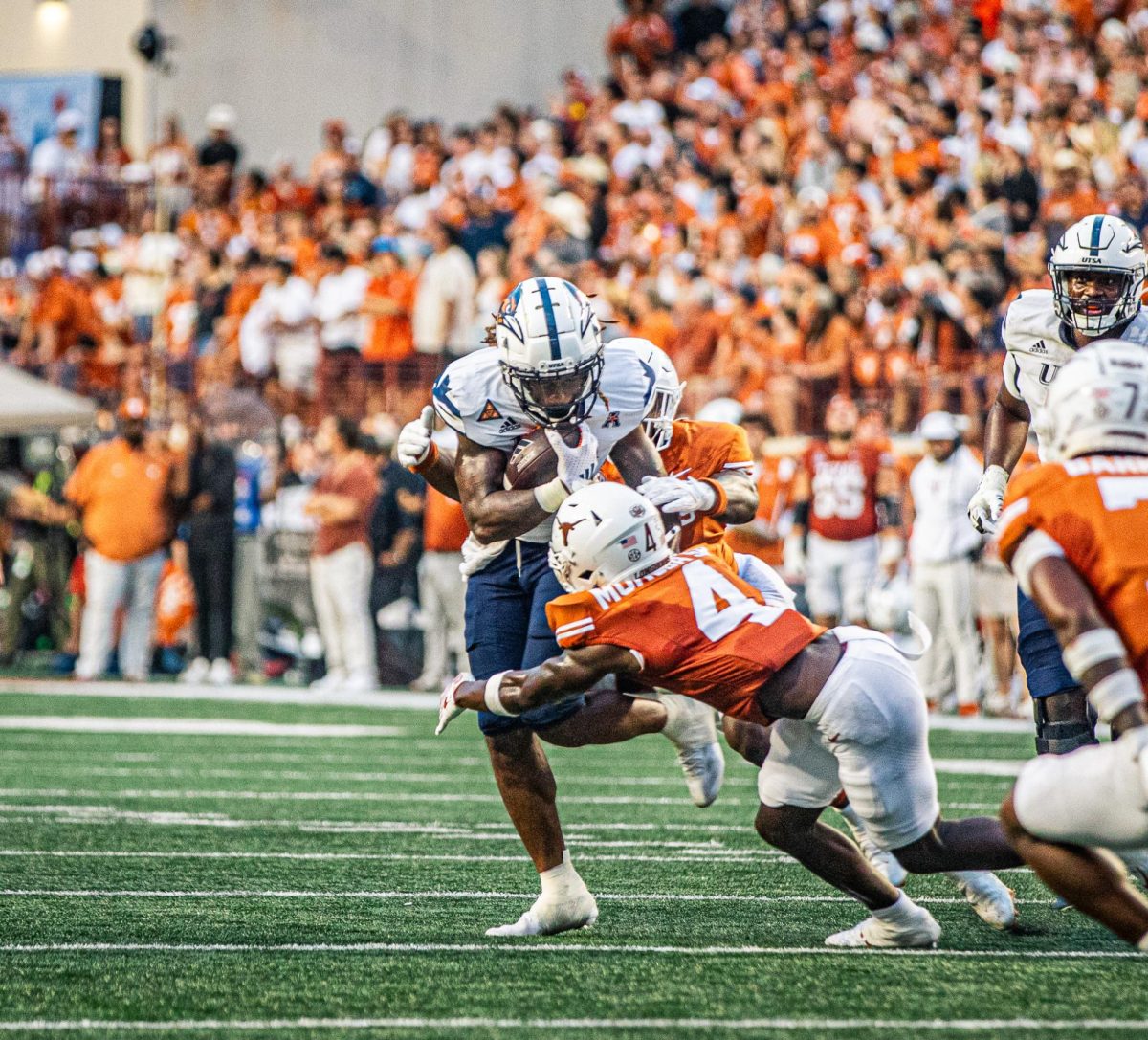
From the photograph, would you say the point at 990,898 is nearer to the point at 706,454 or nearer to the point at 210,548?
the point at 706,454

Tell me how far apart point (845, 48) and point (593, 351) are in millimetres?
13096

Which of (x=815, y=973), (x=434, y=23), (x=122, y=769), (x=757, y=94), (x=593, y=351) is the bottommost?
(x=122, y=769)

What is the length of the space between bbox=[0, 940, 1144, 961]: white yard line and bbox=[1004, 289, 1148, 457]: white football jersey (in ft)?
A: 5.20

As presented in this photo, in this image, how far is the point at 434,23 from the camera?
22.2 m

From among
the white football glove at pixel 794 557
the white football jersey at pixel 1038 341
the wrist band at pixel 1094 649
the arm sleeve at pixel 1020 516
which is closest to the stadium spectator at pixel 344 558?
the white football glove at pixel 794 557

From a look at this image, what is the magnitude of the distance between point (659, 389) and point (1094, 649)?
205 centimetres

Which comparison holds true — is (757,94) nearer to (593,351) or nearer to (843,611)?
(843,611)

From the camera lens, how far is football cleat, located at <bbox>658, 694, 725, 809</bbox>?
5.64 m

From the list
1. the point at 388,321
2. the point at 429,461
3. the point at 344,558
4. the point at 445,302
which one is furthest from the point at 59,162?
the point at 429,461

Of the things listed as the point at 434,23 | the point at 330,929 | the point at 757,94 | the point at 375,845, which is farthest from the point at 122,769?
the point at 434,23

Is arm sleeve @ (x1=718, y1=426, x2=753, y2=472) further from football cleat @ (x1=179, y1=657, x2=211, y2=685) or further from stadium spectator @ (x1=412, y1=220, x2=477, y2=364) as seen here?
stadium spectator @ (x1=412, y1=220, x2=477, y2=364)

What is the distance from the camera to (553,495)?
16.1ft

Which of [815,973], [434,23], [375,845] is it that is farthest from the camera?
[434,23]

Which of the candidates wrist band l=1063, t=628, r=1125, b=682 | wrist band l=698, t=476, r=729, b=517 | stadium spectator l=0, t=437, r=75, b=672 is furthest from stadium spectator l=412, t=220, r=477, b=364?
wrist band l=1063, t=628, r=1125, b=682
